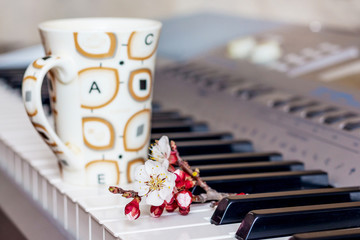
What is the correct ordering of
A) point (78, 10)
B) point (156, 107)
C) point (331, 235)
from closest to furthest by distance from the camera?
point (331, 235) → point (156, 107) → point (78, 10)

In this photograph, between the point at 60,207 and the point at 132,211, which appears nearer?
the point at 132,211

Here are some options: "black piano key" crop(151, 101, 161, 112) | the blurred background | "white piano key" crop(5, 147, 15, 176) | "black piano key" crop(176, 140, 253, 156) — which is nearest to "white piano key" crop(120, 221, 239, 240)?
"black piano key" crop(176, 140, 253, 156)

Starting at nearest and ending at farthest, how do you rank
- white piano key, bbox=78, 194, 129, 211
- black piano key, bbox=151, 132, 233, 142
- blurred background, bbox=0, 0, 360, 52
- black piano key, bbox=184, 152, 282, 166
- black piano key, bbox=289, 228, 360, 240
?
black piano key, bbox=289, 228, 360, 240 → white piano key, bbox=78, 194, 129, 211 → black piano key, bbox=184, 152, 282, 166 → black piano key, bbox=151, 132, 233, 142 → blurred background, bbox=0, 0, 360, 52

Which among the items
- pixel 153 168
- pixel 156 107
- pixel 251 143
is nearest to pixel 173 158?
pixel 153 168

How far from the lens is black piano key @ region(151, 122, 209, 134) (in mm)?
812

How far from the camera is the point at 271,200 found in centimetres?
50

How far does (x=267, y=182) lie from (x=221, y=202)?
0.11 m

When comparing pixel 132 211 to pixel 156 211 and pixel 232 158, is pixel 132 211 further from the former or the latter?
pixel 232 158

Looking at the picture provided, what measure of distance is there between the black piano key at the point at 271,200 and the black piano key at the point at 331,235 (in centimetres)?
7

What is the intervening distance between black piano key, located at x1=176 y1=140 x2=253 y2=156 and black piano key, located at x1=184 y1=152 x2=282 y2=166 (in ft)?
0.09

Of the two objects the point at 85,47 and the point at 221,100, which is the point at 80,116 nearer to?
the point at 85,47

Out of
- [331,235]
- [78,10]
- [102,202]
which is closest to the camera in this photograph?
[331,235]

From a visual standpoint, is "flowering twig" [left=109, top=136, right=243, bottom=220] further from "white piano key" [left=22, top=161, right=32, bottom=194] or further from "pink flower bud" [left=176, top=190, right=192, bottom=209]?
"white piano key" [left=22, top=161, right=32, bottom=194]

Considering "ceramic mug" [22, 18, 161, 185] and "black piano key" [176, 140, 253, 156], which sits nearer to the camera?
"ceramic mug" [22, 18, 161, 185]
